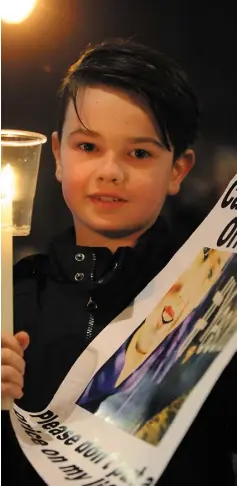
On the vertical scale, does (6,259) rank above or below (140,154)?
below

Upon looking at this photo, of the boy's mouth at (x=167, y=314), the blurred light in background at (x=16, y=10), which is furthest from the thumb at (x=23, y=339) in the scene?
the blurred light in background at (x=16, y=10)

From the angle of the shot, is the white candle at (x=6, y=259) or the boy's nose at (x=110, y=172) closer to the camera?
the white candle at (x=6, y=259)

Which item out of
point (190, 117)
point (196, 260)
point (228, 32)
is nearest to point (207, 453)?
point (196, 260)

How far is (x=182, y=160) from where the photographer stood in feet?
3.16

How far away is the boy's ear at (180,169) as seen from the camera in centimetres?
96

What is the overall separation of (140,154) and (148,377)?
14.0 inches

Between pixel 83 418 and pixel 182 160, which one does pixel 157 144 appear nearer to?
pixel 182 160

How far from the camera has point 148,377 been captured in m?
0.90

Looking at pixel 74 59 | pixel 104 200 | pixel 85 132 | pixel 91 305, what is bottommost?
pixel 91 305

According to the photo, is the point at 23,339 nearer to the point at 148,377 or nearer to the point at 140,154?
the point at 148,377

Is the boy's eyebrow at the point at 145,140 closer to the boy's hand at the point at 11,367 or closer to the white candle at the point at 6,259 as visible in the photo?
the white candle at the point at 6,259

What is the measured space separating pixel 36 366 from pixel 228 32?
638 millimetres

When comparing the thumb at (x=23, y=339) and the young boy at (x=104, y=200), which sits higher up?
the young boy at (x=104, y=200)

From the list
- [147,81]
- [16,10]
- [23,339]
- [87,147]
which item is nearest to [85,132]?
[87,147]
